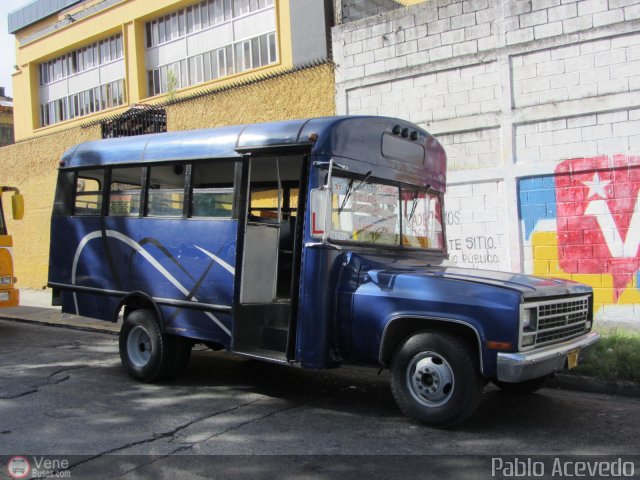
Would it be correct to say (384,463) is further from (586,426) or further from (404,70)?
(404,70)

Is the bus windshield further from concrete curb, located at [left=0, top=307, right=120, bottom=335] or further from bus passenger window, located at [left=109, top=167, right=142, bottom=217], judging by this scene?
concrete curb, located at [left=0, top=307, right=120, bottom=335]

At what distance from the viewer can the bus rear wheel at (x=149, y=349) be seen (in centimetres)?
677

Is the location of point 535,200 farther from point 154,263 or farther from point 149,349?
point 149,349

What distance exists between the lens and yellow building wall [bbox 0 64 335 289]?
12.2m

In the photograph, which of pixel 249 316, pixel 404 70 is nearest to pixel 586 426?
pixel 249 316

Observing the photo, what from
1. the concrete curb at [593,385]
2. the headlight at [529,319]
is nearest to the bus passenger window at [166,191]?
the headlight at [529,319]

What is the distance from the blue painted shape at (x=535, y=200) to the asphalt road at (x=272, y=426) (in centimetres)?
356

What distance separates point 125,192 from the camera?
23.8 ft

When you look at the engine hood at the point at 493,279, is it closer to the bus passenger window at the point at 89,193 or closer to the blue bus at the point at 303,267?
the blue bus at the point at 303,267

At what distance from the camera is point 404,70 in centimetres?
1081

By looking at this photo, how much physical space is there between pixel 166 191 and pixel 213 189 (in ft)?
2.32

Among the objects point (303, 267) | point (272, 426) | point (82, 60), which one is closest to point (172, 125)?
point (303, 267)

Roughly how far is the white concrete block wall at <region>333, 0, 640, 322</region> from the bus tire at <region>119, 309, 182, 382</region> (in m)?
5.33

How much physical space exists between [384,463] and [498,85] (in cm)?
715
